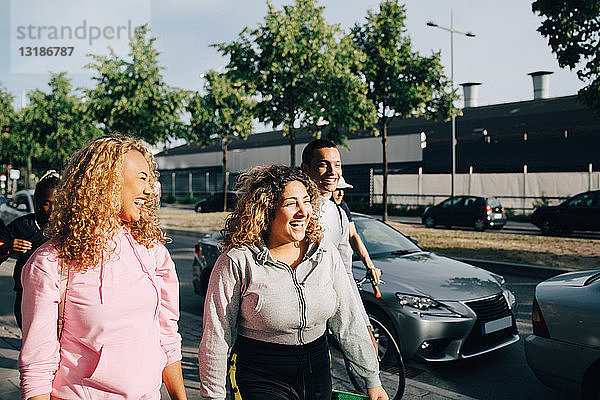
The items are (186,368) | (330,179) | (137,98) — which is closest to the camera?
(330,179)

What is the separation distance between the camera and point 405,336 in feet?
16.3

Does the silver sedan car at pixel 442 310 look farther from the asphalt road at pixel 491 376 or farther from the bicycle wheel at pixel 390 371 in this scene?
the bicycle wheel at pixel 390 371

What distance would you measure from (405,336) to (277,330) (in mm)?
2921

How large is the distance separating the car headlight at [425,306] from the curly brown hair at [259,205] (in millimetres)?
2695

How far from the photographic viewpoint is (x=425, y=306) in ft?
16.4

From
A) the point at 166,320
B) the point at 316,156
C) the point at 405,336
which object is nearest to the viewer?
the point at 166,320

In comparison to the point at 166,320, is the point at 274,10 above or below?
above

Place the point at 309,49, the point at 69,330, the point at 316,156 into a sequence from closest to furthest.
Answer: the point at 69,330
the point at 316,156
the point at 309,49

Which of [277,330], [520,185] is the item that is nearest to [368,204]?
[520,185]

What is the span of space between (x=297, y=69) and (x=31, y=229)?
42.5 feet

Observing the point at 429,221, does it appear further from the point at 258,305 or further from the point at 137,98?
the point at 258,305

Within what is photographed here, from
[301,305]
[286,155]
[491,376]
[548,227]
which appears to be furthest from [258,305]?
[286,155]

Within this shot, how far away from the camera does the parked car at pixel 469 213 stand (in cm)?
2292

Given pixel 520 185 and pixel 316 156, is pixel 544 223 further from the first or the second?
pixel 316 156
